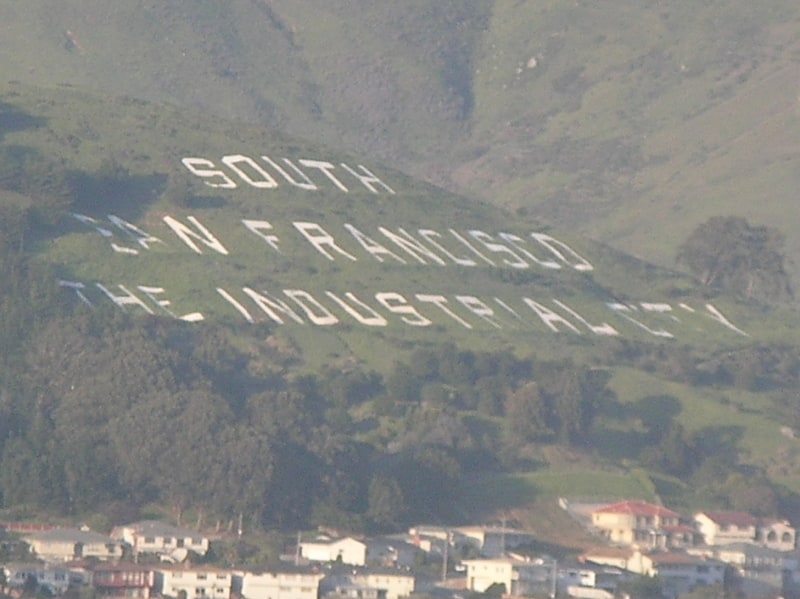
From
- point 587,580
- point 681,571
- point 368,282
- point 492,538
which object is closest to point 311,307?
point 368,282

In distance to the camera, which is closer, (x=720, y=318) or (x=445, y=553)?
(x=445, y=553)

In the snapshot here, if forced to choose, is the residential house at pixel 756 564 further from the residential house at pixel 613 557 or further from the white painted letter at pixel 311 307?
the white painted letter at pixel 311 307

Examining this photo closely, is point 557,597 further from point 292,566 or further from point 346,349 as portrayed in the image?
point 346,349

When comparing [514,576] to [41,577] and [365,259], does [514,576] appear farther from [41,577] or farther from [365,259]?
[365,259]

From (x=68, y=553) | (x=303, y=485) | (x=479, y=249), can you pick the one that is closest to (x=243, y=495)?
(x=303, y=485)

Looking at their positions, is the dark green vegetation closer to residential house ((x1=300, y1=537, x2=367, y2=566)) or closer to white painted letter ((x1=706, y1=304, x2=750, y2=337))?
white painted letter ((x1=706, y1=304, x2=750, y2=337))

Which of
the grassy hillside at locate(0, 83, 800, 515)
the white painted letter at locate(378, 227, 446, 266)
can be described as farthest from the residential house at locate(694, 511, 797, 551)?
the white painted letter at locate(378, 227, 446, 266)

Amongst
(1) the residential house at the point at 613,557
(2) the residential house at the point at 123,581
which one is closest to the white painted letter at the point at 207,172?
(1) the residential house at the point at 613,557

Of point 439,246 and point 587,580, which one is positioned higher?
point 439,246
